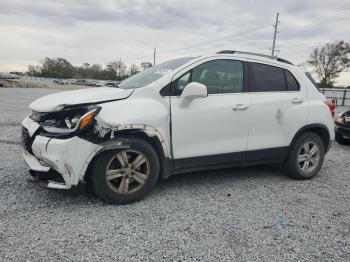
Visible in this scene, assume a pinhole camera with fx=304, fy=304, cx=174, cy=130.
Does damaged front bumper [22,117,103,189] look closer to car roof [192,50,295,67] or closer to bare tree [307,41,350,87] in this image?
car roof [192,50,295,67]

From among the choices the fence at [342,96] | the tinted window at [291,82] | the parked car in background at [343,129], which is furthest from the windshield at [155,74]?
the fence at [342,96]

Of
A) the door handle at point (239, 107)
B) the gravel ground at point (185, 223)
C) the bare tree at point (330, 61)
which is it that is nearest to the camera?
the gravel ground at point (185, 223)

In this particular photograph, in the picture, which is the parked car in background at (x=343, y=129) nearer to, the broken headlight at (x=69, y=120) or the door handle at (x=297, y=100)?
the door handle at (x=297, y=100)

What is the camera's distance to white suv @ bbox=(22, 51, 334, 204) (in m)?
3.23

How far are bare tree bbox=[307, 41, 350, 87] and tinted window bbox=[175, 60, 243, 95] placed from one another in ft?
160

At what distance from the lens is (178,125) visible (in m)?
3.65

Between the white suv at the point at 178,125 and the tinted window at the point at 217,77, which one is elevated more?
the tinted window at the point at 217,77

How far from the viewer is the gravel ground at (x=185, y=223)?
2.65 meters

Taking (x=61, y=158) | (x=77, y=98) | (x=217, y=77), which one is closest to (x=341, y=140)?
(x=217, y=77)

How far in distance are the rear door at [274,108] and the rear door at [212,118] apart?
18 centimetres

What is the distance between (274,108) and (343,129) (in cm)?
411

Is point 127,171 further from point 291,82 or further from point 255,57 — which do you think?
point 291,82

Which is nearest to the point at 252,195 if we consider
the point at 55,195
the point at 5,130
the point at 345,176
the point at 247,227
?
the point at 247,227

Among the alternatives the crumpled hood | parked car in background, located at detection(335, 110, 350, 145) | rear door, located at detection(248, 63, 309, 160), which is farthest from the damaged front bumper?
parked car in background, located at detection(335, 110, 350, 145)
